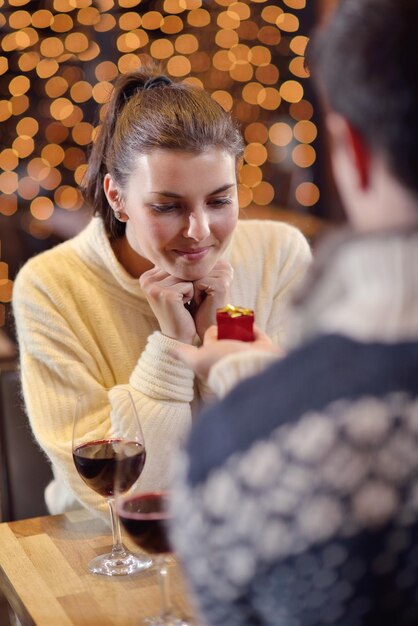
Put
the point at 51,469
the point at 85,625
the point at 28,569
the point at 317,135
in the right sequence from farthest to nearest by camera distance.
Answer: the point at 317,135 < the point at 51,469 < the point at 28,569 < the point at 85,625

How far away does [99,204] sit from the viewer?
2.02 metres

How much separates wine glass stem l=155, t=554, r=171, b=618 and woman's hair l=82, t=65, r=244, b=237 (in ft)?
2.89

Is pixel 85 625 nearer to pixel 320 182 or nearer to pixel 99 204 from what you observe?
pixel 99 204

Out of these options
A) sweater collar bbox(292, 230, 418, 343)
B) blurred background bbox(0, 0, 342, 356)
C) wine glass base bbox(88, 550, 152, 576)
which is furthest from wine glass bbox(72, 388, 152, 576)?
blurred background bbox(0, 0, 342, 356)

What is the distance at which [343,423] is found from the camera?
0.74 m

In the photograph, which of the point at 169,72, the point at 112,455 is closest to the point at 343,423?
the point at 112,455

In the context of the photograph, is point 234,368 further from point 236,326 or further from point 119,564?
point 119,564

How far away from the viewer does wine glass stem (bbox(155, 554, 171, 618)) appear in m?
A: 1.08

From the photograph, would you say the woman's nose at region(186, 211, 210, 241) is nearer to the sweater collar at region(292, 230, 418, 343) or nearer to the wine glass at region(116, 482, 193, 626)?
the wine glass at region(116, 482, 193, 626)

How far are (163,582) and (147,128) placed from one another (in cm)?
97

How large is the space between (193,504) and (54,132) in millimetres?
4894

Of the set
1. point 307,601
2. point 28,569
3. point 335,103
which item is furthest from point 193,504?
point 28,569

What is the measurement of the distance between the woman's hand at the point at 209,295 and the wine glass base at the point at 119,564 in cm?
57

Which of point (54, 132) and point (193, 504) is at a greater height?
point (54, 132)
